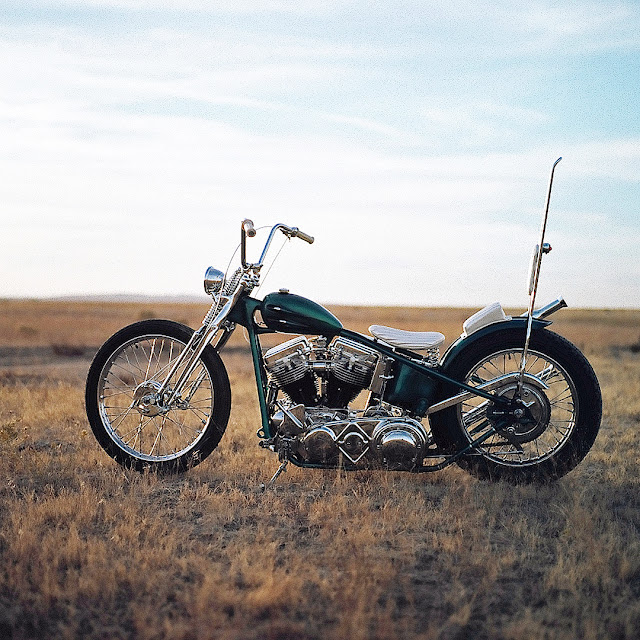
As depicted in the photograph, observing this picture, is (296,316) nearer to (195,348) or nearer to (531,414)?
(195,348)

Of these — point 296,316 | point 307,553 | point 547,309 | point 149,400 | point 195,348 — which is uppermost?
point 547,309

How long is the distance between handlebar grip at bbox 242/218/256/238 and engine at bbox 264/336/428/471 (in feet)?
2.91

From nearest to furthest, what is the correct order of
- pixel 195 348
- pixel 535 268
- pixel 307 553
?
pixel 307 553, pixel 535 268, pixel 195 348

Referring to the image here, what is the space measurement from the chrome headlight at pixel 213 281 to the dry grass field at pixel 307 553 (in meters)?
1.59

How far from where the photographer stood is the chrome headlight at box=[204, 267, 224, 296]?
19.4 feet

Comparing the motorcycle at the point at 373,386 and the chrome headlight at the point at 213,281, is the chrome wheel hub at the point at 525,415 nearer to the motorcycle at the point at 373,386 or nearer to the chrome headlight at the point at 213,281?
the motorcycle at the point at 373,386

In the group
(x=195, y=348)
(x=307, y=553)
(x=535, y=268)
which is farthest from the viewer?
(x=195, y=348)

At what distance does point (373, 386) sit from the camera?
223 inches

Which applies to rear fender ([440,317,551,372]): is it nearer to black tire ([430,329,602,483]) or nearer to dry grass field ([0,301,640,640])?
black tire ([430,329,602,483])

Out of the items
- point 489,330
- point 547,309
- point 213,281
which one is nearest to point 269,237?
point 213,281

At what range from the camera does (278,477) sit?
623 centimetres

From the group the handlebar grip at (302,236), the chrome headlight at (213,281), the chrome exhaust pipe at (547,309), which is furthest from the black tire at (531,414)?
the chrome headlight at (213,281)

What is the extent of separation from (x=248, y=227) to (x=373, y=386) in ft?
5.11

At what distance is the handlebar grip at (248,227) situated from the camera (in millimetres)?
5664
